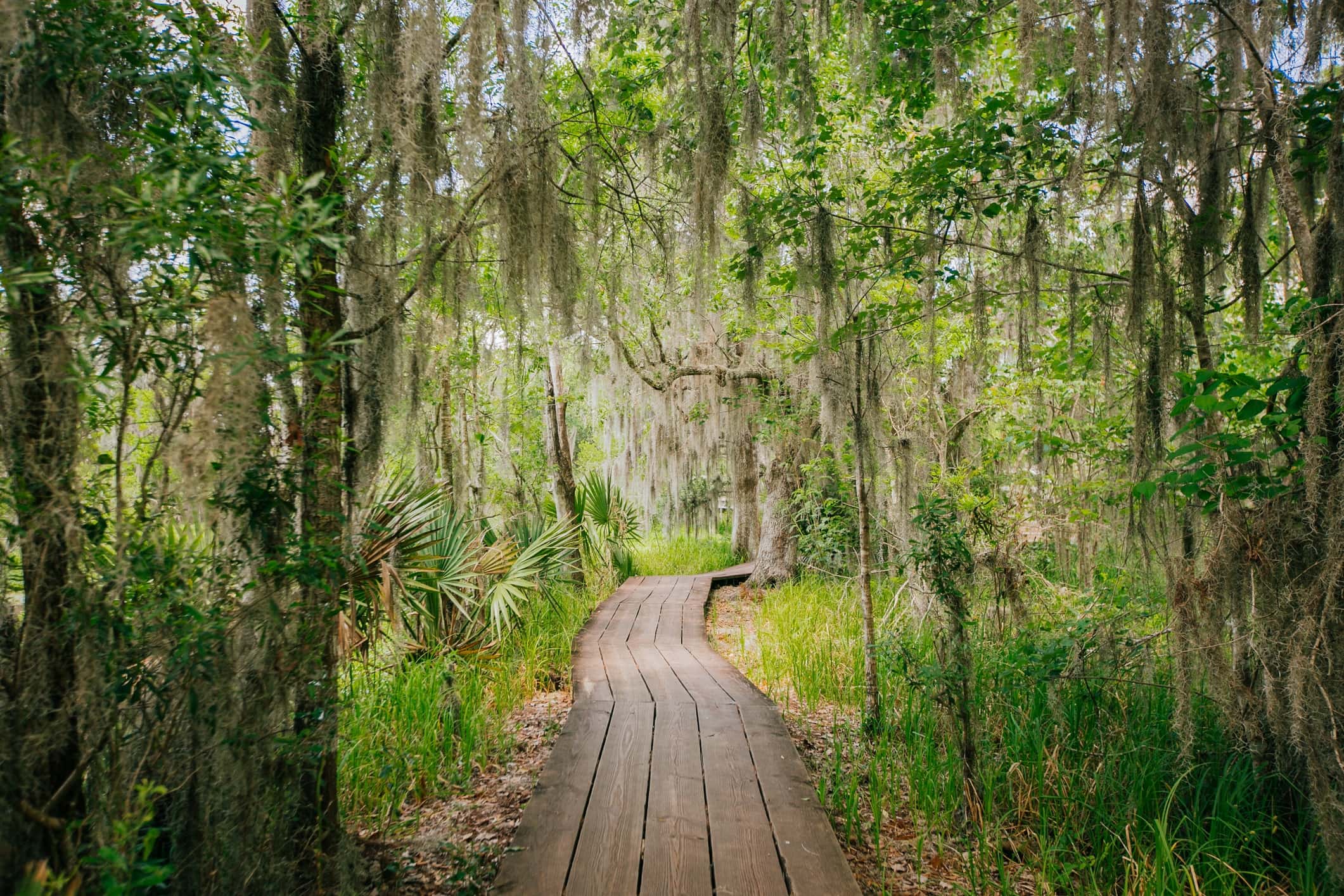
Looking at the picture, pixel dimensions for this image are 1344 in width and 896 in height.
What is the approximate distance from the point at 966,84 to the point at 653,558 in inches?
317

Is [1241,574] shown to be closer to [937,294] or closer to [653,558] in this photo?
[937,294]

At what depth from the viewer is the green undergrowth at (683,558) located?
980cm

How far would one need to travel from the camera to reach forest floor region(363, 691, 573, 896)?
2.26 m

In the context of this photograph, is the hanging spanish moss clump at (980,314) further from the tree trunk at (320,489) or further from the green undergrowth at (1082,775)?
the tree trunk at (320,489)

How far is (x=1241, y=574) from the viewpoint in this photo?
90.8 inches

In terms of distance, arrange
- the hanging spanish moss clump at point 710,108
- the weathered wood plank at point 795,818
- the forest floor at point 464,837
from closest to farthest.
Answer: the weathered wood plank at point 795,818
the forest floor at point 464,837
the hanging spanish moss clump at point 710,108

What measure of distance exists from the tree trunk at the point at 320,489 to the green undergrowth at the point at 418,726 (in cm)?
17

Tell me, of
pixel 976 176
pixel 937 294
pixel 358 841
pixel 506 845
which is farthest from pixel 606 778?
pixel 976 176

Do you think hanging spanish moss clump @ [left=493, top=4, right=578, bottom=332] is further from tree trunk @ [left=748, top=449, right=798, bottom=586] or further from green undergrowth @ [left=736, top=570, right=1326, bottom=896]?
tree trunk @ [left=748, top=449, right=798, bottom=586]

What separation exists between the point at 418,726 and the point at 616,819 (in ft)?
4.14

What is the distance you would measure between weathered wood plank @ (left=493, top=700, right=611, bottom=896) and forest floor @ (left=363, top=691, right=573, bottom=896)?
15 cm

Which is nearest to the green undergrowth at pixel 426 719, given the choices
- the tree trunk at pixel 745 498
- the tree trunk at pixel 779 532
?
the tree trunk at pixel 779 532

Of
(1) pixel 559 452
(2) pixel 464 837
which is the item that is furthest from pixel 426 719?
(1) pixel 559 452

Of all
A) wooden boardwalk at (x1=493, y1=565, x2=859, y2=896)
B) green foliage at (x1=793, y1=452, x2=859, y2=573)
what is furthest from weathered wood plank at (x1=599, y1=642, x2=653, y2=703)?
green foliage at (x1=793, y1=452, x2=859, y2=573)
